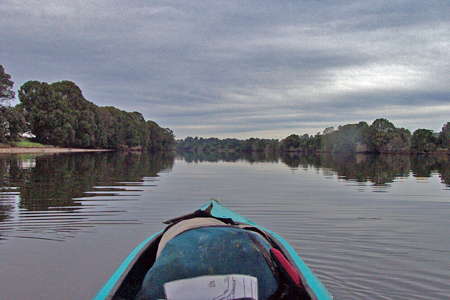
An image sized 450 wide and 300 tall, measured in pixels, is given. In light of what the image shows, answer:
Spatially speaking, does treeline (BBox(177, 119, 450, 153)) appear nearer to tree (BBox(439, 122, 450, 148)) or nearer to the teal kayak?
tree (BBox(439, 122, 450, 148))

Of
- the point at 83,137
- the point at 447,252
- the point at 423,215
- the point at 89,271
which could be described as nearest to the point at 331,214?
the point at 423,215

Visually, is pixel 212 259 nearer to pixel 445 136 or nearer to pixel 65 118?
pixel 65 118

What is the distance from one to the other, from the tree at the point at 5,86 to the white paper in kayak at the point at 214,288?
216 feet

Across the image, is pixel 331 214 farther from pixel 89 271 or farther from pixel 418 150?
pixel 418 150

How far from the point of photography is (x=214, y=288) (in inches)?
182

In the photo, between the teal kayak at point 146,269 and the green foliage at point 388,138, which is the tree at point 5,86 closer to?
the teal kayak at point 146,269

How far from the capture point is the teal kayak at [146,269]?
4121 millimetres

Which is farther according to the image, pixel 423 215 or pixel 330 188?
pixel 330 188

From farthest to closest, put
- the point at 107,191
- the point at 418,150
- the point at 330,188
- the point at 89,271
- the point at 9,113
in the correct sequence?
the point at 418,150, the point at 9,113, the point at 330,188, the point at 107,191, the point at 89,271

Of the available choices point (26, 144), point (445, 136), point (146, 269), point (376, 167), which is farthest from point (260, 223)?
point (445, 136)

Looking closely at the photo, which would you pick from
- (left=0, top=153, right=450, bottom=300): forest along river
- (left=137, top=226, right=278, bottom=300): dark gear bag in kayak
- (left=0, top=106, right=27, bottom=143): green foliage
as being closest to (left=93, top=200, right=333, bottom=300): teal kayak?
(left=137, top=226, right=278, bottom=300): dark gear bag in kayak

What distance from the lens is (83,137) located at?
84188 mm

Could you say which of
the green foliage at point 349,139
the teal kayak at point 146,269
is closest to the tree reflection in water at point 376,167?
the teal kayak at point 146,269

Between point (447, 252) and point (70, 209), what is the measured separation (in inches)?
388
